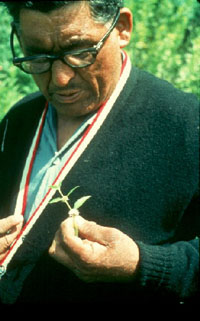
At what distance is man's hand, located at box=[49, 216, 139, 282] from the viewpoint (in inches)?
69.6

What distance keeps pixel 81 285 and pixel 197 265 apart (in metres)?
0.57

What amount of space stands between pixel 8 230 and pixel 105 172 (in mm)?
532

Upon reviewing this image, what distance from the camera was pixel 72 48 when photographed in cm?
196

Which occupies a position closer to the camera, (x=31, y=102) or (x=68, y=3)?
(x=68, y=3)

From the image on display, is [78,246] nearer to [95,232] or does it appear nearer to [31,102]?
[95,232]

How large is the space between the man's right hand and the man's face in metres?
0.58

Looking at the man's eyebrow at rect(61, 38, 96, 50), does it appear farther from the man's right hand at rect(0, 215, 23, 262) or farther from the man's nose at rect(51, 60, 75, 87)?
the man's right hand at rect(0, 215, 23, 262)

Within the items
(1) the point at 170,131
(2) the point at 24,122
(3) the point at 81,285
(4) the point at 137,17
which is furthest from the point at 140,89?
(4) the point at 137,17

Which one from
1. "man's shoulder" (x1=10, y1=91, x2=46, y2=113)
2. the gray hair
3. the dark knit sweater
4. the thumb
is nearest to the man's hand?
the thumb

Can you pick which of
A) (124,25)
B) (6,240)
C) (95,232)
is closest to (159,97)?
(124,25)

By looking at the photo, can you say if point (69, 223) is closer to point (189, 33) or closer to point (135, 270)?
point (135, 270)

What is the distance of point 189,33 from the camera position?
4.08 m

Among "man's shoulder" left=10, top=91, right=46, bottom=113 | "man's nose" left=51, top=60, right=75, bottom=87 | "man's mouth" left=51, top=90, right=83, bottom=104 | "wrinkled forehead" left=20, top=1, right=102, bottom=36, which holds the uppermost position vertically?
"wrinkled forehead" left=20, top=1, right=102, bottom=36

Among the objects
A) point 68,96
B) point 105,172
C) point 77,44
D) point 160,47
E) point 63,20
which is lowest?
point 160,47
